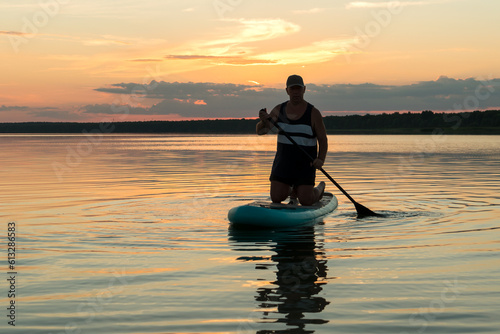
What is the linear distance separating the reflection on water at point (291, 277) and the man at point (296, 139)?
1.04 metres

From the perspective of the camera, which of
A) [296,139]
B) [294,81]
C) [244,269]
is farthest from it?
[296,139]

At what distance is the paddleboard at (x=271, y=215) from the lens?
10.2 meters

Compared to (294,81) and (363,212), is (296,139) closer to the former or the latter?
(294,81)

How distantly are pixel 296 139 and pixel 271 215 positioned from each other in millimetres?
1453

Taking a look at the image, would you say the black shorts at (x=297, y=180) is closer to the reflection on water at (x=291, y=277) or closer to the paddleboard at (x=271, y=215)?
the paddleboard at (x=271, y=215)

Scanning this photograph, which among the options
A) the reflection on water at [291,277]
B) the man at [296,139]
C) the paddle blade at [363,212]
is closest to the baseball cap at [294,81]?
the man at [296,139]

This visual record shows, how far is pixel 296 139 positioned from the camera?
421 inches

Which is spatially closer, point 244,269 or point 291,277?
point 291,277

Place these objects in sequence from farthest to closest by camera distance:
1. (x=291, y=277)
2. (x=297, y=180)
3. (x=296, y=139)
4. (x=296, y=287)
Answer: (x=297, y=180), (x=296, y=139), (x=291, y=277), (x=296, y=287)

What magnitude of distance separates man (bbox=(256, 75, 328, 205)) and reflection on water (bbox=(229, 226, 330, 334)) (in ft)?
3.40

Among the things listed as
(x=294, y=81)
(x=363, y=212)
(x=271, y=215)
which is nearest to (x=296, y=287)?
(x=271, y=215)

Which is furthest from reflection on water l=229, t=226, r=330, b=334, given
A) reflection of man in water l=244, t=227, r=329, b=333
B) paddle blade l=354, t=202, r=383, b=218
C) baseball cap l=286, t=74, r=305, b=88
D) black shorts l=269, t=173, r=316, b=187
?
baseball cap l=286, t=74, r=305, b=88

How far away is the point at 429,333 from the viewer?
479 centimetres

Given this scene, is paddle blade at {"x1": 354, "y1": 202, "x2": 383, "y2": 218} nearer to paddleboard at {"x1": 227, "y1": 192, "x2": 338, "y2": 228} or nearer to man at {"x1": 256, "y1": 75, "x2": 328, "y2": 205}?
paddleboard at {"x1": 227, "y1": 192, "x2": 338, "y2": 228}
